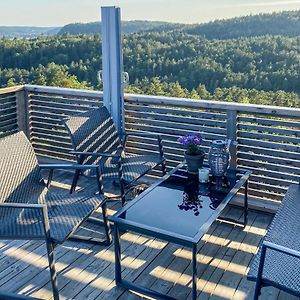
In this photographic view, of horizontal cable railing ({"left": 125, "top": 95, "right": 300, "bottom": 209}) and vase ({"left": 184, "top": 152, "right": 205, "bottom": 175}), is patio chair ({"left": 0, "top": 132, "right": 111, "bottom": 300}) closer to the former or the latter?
vase ({"left": 184, "top": 152, "right": 205, "bottom": 175})

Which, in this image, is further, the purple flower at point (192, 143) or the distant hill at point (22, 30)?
the distant hill at point (22, 30)

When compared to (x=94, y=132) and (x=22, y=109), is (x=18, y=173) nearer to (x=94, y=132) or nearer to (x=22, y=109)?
(x=94, y=132)

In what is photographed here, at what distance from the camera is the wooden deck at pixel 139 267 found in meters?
2.56

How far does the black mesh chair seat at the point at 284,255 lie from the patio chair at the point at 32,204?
1.02 meters

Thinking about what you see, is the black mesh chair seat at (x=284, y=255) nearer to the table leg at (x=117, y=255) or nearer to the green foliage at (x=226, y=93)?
the table leg at (x=117, y=255)

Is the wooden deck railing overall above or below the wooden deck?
above

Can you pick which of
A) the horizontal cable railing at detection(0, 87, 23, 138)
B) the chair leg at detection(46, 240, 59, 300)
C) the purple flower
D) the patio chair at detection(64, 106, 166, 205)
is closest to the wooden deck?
the chair leg at detection(46, 240, 59, 300)

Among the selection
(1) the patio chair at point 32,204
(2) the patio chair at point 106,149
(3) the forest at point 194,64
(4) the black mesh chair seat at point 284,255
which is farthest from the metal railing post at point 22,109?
(3) the forest at point 194,64

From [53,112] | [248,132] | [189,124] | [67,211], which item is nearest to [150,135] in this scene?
[189,124]

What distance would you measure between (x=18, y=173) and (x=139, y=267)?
0.98 meters

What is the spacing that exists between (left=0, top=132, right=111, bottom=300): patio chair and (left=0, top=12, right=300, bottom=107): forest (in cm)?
548

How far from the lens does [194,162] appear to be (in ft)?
10.7

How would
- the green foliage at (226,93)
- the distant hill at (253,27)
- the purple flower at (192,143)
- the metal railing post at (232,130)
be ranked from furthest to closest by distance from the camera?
the green foliage at (226,93) → the distant hill at (253,27) → the metal railing post at (232,130) → the purple flower at (192,143)

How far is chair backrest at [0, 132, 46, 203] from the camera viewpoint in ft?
8.86
